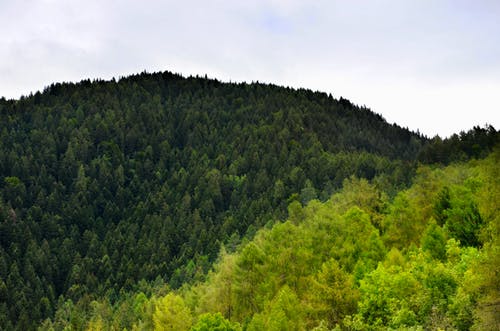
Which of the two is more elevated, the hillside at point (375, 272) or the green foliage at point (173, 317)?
the hillside at point (375, 272)

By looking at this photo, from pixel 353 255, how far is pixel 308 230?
13632mm

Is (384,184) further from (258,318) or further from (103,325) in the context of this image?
(258,318)

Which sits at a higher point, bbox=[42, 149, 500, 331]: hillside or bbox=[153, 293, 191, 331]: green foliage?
bbox=[42, 149, 500, 331]: hillside

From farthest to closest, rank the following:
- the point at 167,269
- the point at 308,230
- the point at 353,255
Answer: the point at 167,269, the point at 308,230, the point at 353,255

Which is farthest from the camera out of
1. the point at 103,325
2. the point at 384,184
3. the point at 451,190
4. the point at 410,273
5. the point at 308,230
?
the point at 384,184

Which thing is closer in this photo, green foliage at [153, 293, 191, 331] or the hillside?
the hillside

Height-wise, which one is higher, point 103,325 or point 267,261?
point 267,261

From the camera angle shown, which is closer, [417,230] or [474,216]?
[474,216]

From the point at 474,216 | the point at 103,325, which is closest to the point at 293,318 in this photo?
the point at 474,216

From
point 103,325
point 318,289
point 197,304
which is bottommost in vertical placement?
point 103,325

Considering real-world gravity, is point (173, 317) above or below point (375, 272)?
below

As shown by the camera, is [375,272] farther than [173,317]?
No

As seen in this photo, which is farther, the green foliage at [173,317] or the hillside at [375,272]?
the green foliage at [173,317]

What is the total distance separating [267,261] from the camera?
76500 millimetres
